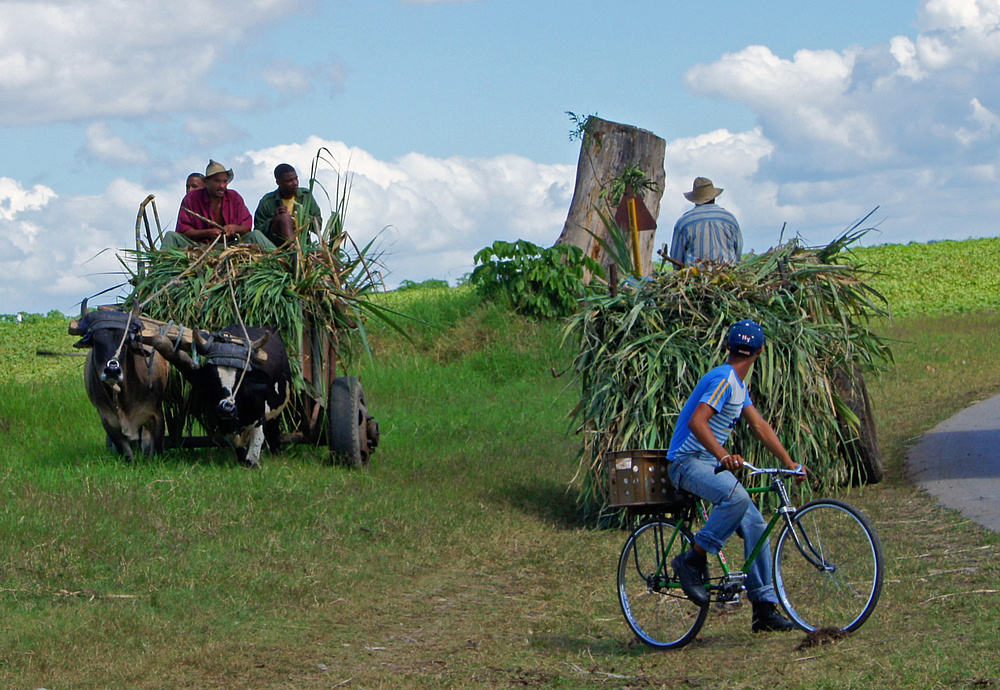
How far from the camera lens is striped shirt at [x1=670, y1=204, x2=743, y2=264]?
922 cm

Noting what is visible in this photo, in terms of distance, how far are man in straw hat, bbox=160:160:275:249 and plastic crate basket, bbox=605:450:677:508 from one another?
503cm

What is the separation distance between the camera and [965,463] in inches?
392

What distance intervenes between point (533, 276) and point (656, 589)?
12.0 m

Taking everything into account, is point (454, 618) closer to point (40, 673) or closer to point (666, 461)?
point (666, 461)

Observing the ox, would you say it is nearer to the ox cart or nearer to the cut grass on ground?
the ox cart

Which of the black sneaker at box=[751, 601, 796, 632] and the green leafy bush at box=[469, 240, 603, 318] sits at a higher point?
the green leafy bush at box=[469, 240, 603, 318]

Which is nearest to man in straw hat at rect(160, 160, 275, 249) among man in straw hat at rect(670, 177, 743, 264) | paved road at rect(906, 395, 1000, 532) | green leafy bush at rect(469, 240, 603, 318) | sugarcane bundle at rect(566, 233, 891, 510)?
sugarcane bundle at rect(566, 233, 891, 510)

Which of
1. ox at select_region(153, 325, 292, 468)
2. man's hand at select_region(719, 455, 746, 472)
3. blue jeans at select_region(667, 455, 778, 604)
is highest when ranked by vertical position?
ox at select_region(153, 325, 292, 468)

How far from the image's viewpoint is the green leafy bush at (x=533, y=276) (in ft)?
58.0

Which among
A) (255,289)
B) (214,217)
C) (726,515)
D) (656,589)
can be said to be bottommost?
(656,589)

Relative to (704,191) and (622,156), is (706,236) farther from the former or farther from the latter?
(622,156)

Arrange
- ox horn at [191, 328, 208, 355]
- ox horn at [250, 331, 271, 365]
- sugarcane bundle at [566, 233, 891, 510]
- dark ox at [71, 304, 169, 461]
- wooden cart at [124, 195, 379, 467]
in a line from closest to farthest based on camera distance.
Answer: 1. sugarcane bundle at [566, 233, 891, 510]
2. dark ox at [71, 304, 169, 461]
3. ox horn at [191, 328, 208, 355]
4. ox horn at [250, 331, 271, 365]
5. wooden cart at [124, 195, 379, 467]

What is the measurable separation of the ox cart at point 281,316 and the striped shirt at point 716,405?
4.16 m

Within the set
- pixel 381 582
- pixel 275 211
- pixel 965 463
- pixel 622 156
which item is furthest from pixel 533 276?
pixel 381 582
